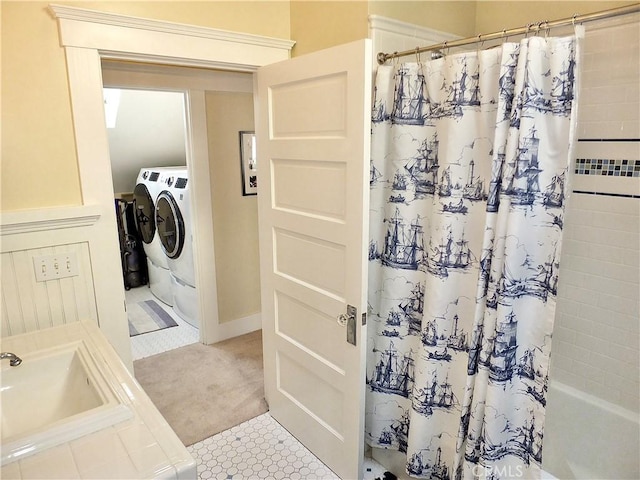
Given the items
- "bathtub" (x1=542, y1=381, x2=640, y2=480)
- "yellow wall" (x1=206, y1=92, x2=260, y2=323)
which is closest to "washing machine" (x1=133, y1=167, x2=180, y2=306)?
"yellow wall" (x1=206, y1=92, x2=260, y2=323)

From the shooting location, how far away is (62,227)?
68.5 inches

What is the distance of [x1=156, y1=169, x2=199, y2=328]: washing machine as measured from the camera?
350 cm

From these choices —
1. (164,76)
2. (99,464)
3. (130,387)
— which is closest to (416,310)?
(130,387)

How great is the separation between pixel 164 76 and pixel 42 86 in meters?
1.26

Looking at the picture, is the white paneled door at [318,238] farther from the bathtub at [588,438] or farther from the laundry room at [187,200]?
the laundry room at [187,200]

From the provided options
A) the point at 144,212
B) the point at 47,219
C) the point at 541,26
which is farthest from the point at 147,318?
the point at 541,26

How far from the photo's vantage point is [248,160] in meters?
3.39

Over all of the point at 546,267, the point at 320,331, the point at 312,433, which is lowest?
the point at 312,433

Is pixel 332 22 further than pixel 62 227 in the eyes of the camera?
Yes

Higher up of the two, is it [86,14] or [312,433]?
[86,14]

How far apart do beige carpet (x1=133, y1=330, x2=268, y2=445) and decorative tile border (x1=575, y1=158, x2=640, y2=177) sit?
2126 mm

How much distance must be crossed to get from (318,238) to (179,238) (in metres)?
2.08

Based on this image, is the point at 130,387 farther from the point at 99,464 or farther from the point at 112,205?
the point at 112,205

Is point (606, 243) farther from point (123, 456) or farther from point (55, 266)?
point (55, 266)
